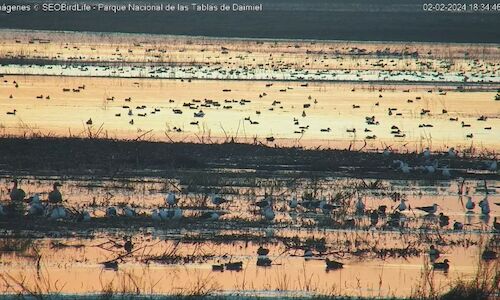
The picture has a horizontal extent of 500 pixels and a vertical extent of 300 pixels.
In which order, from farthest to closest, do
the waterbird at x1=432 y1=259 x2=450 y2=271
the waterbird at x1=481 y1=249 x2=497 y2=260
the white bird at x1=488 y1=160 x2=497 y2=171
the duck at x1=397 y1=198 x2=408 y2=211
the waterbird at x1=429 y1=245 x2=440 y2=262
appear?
the white bird at x1=488 y1=160 x2=497 y2=171 → the duck at x1=397 y1=198 x2=408 y2=211 → the waterbird at x1=429 y1=245 x2=440 y2=262 → the waterbird at x1=481 y1=249 x2=497 y2=260 → the waterbird at x1=432 y1=259 x2=450 y2=271

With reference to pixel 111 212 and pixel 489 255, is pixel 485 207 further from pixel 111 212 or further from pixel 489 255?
pixel 111 212

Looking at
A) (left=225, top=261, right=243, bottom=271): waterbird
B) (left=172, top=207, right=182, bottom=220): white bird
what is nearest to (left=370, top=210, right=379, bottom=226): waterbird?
(left=172, top=207, right=182, bottom=220): white bird

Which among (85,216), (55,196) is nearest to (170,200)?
(85,216)

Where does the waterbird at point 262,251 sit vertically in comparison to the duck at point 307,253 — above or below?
above

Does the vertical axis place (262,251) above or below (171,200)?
below

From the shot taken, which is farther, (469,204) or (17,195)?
(469,204)

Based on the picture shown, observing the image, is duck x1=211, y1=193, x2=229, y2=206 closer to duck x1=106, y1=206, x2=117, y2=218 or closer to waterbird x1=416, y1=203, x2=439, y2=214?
duck x1=106, y1=206, x2=117, y2=218

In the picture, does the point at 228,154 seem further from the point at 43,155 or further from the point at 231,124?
the point at 231,124

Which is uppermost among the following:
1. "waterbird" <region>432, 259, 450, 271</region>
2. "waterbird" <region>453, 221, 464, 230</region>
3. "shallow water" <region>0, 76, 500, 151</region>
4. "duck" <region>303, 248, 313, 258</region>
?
"shallow water" <region>0, 76, 500, 151</region>

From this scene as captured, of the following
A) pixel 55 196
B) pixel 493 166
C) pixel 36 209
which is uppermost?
pixel 493 166

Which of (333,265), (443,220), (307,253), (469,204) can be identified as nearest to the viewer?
(333,265)

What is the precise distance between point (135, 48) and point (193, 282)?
127 ft

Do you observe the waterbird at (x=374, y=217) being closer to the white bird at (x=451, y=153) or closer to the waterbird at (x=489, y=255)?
the waterbird at (x=489, y=255)

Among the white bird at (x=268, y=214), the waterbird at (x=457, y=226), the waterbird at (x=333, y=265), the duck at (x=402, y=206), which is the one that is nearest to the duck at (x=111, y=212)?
the white bird at (x=268, y=214)
